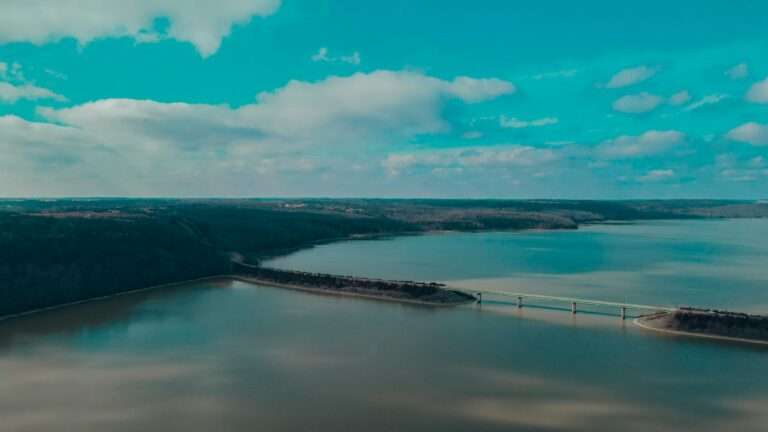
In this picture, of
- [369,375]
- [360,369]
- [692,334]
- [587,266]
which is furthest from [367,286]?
[587,266]

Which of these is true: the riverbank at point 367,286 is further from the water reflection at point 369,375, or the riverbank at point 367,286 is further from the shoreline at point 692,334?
the shoreline at point 692,334

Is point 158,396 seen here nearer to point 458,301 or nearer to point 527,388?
point 527,388

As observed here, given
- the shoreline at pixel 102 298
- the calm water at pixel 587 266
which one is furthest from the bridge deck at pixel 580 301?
the shoreline at pixel 102 298

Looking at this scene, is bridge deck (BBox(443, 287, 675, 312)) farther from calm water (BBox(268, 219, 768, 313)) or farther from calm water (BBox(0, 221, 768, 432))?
calm water (BBox(268, 219, 768, 313))

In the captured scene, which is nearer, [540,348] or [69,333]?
[540,348]

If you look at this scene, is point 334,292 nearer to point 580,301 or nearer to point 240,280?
point 240,280

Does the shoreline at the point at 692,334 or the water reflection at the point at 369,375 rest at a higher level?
the shoreline at the point at 692,334

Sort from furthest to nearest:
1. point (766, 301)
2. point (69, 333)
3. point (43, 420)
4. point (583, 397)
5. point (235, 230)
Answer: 1. point (235, 230)
2. point (766, 301)
3. point (69, 333)
4. point (583, 397)
5. point (43, 420)

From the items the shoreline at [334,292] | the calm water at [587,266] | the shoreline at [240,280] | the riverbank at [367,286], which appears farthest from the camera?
the calm water at [587,266]

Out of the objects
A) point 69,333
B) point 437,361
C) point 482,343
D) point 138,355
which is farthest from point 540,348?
point 69,333
